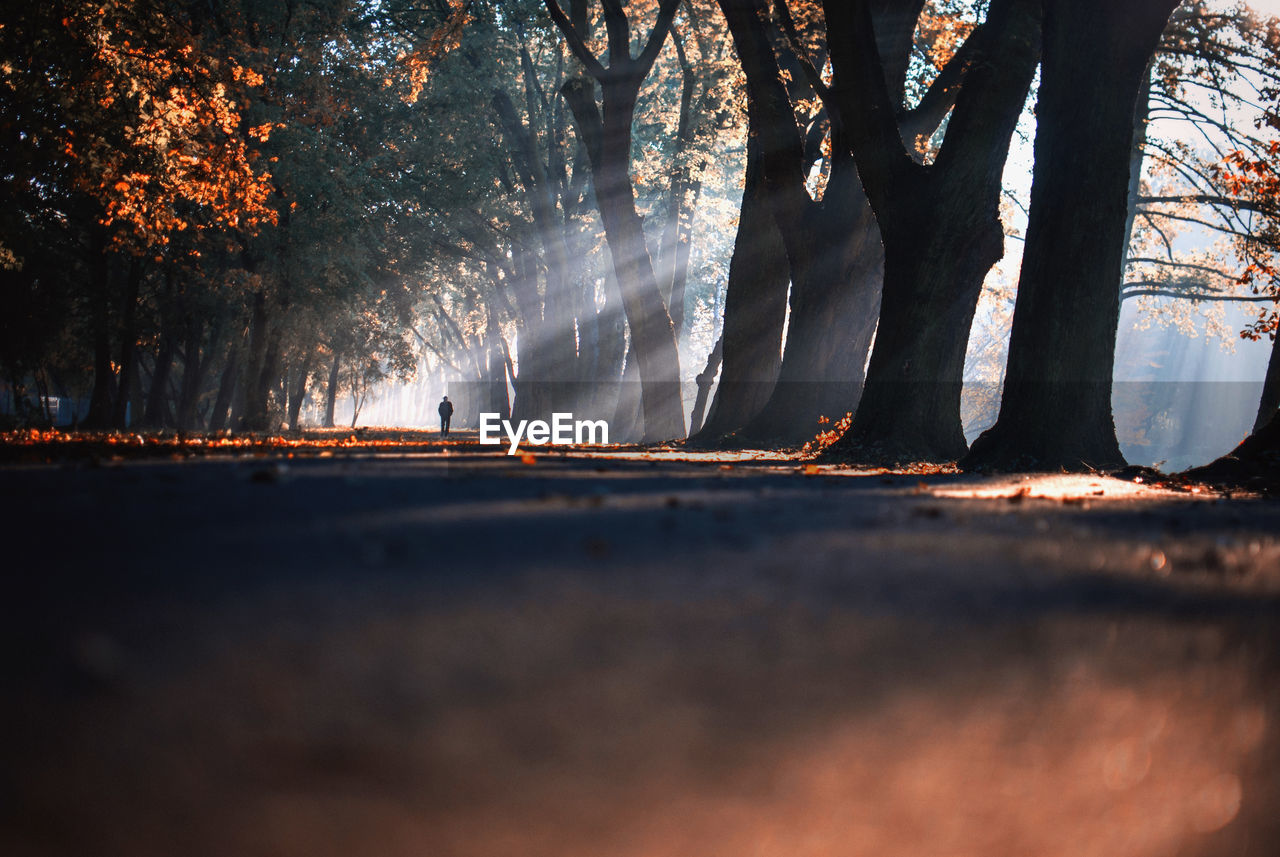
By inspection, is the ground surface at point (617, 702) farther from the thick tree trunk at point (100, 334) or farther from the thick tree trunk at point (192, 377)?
the thick tree trunk at point (192, 377)

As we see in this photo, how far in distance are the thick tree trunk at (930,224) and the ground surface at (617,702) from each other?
397 inches

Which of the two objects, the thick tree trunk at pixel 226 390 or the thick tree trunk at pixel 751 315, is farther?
the thick tree trunk at pixel 226 390

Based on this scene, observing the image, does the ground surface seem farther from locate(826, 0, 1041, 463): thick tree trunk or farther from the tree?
the tree

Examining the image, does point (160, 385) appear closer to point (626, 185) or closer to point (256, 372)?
point (256, 372)

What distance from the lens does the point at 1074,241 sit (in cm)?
1007

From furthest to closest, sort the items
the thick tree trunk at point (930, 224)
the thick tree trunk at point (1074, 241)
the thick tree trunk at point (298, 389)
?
the thick tree trunk at point (298, 389)
the thick tree trunk at point (930, 224)
the thick tree trunk at point (1074, 241)


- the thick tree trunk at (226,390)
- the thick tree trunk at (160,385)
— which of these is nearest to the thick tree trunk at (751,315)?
the thick tree trunk at (160,385)

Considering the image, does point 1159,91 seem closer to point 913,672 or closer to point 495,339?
point 913,672

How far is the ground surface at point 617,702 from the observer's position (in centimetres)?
108

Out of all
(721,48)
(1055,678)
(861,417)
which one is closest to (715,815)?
(1055,678)

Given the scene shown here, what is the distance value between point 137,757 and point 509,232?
121 feet

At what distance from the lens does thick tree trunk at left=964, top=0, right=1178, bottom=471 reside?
998 cm

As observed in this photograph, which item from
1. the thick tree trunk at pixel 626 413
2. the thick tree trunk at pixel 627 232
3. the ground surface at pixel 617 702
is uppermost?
the thick tree trunk at pixel 627 232

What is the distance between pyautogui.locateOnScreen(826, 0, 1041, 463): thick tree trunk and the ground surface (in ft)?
33.1
